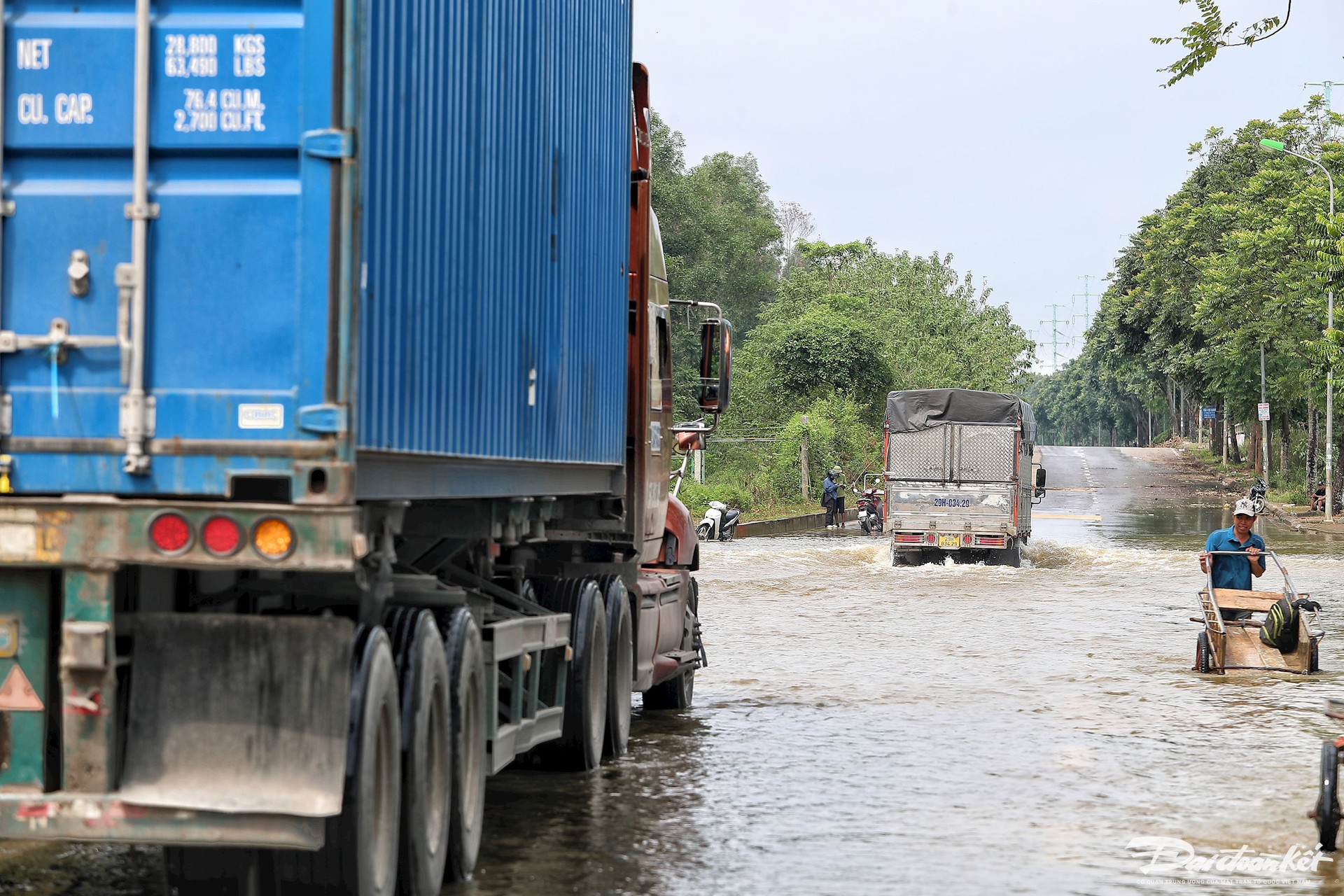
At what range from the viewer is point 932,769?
9.81 metres

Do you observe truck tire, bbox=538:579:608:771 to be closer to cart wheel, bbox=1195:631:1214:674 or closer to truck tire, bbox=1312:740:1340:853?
truck tire, bbox=1312:740:1340:853

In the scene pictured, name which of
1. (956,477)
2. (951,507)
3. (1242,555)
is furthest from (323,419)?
(956,477)

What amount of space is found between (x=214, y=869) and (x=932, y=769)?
17.0ft

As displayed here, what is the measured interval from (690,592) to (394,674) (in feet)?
23.0

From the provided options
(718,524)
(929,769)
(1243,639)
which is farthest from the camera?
(718,524)

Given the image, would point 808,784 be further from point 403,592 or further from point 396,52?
point 396,52

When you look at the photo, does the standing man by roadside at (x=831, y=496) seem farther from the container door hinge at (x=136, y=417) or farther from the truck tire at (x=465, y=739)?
the container door hinge at (x=136, y=417)

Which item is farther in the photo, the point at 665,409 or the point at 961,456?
the point at 961,456

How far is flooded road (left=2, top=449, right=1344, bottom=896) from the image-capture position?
7191 mm

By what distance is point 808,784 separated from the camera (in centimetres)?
933

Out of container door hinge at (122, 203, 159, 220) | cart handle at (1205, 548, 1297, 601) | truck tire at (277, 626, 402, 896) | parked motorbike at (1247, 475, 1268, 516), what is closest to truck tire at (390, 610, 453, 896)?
truck tire at (277, 626, 402, 896)

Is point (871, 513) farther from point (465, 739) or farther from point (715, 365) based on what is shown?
point (465, 739)

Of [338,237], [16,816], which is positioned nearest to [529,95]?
[338,237]

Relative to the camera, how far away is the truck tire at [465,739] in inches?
263
